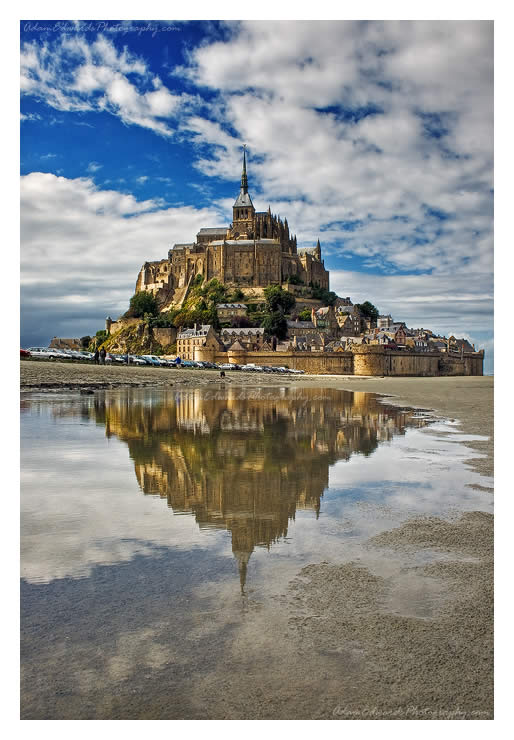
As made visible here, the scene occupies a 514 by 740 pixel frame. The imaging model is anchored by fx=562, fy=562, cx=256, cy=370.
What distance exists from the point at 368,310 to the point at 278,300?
19257mm

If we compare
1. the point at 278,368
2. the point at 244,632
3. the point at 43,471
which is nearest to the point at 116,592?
the point at 244,632

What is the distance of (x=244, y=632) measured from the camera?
2811 millimetres

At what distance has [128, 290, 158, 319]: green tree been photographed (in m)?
89.8

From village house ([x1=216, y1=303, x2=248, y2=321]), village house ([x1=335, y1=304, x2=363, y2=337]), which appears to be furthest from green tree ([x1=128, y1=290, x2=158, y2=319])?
village house ([x1=335, y1=304, x2=363, y2=337])

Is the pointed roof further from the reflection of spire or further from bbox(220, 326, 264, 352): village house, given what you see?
the reflection of spire

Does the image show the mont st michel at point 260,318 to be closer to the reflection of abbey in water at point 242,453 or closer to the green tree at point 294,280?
the green tree at point 294,280

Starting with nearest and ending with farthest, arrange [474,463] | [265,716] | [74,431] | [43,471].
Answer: [265,716] < [43,471] < [474,463] < [74,431]

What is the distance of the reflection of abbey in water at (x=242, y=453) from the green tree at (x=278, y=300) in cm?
6538

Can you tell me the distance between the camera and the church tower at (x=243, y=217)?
9512 cm

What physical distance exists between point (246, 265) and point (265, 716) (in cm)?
8954

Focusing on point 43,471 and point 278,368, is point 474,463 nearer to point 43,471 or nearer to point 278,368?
point 43,471

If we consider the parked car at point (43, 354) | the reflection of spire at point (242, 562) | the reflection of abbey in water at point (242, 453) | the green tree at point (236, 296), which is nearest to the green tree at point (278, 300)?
the green tree at point (236, 296)

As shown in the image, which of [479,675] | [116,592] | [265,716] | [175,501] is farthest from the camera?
[175,501]

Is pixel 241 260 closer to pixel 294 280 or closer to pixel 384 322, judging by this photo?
pixel 294 280
